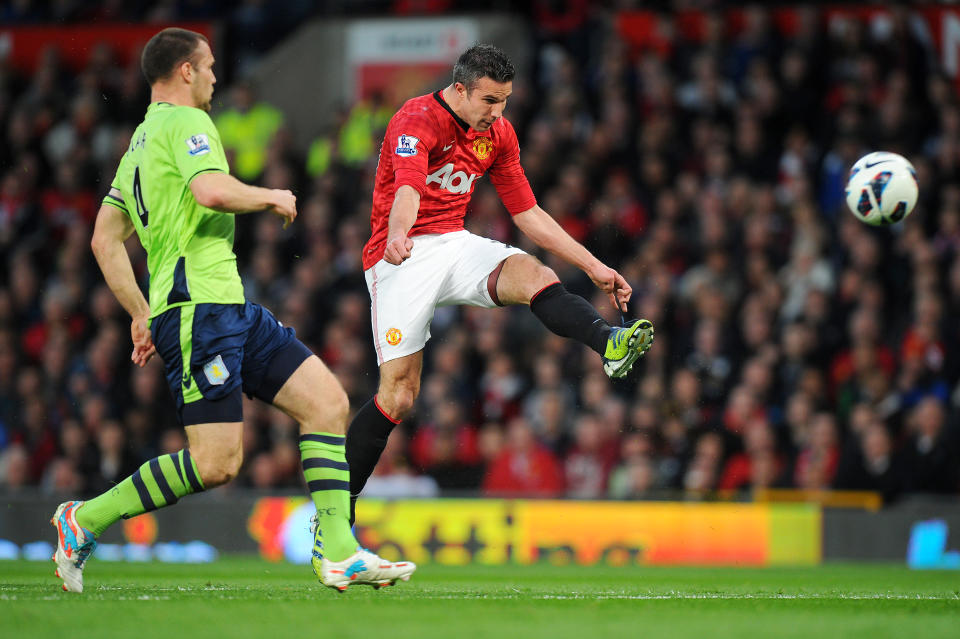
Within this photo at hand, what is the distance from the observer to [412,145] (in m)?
6.37

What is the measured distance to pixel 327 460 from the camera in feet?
19.1

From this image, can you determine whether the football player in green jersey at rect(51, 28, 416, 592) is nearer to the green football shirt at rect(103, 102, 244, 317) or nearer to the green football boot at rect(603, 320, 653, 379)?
the green football shirt at rect(103, 102, 244, 317)

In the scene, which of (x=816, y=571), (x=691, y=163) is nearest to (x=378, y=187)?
(x=816, y=571)

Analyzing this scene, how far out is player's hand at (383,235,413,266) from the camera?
5809 millimetres

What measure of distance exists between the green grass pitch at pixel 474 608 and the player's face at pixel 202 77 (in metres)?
2.08

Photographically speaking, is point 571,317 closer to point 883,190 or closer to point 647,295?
point 883,190

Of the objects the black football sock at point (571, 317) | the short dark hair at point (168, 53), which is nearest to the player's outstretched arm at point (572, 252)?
the black football sock at point (571, 317)

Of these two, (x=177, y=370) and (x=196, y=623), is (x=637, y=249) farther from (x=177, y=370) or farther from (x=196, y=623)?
(x=196, y=623)

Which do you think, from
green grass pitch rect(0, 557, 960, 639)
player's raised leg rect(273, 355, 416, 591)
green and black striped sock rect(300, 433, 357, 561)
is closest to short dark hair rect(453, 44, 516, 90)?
player's raised leg rect(273, 355, 416, 591)

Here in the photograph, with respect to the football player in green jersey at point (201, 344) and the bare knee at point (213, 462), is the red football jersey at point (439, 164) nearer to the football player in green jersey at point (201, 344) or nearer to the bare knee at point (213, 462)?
the football player in green jersey at point (201, 344)

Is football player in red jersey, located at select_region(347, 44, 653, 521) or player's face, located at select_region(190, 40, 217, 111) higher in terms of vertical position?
player's face, located at select_region(190, 40, 217, 111)

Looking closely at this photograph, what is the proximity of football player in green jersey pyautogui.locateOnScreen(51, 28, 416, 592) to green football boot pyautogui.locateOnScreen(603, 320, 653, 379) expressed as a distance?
1168 mm

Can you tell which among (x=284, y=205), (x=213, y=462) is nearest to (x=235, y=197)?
(x=284, y=205)

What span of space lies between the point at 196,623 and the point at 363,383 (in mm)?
7946
